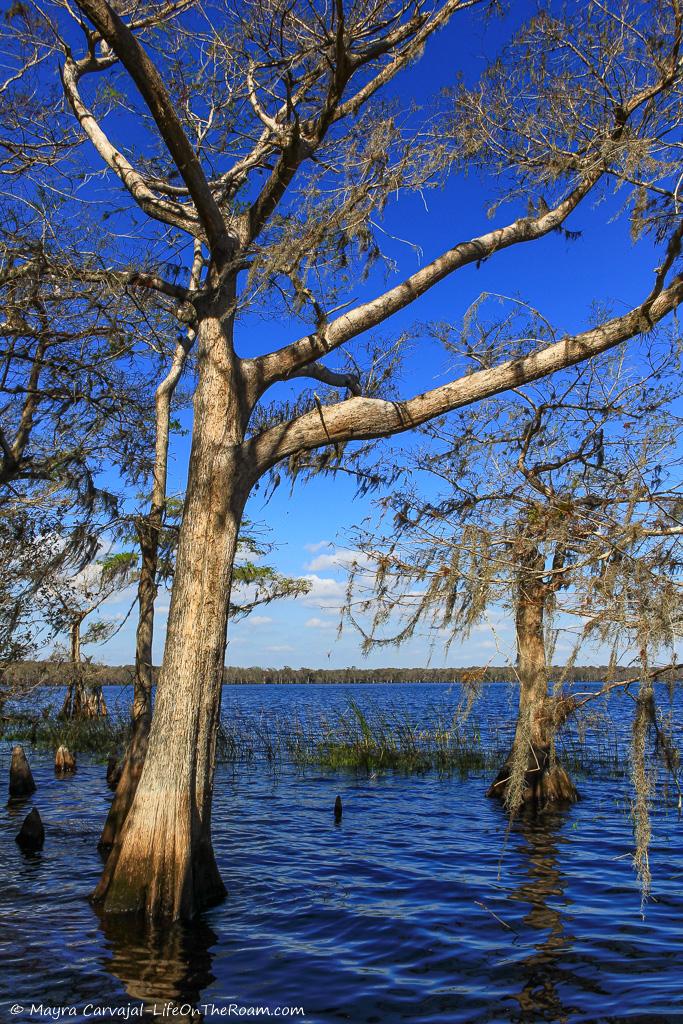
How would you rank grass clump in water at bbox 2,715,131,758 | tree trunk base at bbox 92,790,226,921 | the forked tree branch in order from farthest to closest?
grass clump in water at bbox 2,715,131,758 < tree trunk base at bbox 92,790,226,921 < the forked tree branch

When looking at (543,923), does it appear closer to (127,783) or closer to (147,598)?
(127,783)

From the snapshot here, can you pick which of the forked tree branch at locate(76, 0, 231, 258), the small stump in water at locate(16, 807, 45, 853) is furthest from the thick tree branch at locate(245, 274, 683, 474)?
the small stump in water at locate(16, 807, 45, 853)

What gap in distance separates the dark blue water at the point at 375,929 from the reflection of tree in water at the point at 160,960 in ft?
0.05

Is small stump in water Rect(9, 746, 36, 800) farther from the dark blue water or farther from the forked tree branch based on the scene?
the forked tree branch

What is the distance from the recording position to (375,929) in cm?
783

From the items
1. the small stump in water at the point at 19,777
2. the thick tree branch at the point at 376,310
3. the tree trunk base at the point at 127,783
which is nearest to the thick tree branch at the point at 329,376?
the thick tree branch at the point at 376,310

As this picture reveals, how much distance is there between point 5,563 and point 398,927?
7.68 metres

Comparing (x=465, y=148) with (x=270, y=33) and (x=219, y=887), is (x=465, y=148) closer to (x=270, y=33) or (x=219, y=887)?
(x=270, y=33)

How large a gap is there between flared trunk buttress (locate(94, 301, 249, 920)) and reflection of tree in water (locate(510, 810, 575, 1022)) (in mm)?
3082

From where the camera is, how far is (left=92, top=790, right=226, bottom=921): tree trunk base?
23.6 ft

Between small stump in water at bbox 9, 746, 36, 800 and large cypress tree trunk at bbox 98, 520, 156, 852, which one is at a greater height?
large cypress tree trunk at bbox 98, 520, 156, 852

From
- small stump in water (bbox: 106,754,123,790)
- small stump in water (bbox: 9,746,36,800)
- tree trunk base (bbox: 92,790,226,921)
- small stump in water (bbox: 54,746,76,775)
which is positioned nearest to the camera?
tree trunk base (bbox: 92,790,226,921)

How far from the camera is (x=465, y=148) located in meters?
9.22

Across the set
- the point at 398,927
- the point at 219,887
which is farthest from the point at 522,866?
the point at 219,887
